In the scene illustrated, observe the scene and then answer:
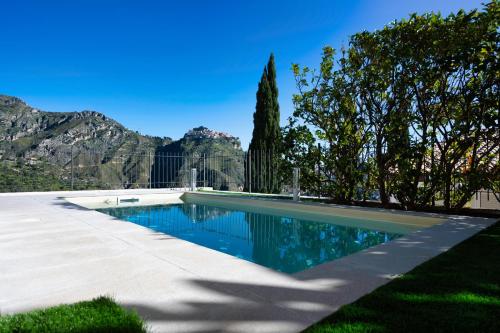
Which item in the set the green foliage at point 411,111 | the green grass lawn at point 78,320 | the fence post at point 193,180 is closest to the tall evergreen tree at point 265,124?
the fence post at point 193,180

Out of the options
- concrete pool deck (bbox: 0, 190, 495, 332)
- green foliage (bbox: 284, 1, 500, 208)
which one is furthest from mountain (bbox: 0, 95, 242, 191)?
concrete pool deck (bbox: 0, 190, 495, 332)

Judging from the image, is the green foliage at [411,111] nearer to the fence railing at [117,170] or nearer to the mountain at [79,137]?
the fence railing at [117,170]

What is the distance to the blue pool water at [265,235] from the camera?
17.4ft

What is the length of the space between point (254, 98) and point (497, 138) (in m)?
12.6

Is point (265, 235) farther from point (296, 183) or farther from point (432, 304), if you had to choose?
point (432, 304)

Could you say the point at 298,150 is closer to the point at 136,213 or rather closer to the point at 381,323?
the point at 136,213

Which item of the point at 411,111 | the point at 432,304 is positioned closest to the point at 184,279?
the point at 432,304

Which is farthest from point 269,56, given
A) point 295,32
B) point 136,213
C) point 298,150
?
point 136,213

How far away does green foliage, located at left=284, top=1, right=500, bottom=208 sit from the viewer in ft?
22.1

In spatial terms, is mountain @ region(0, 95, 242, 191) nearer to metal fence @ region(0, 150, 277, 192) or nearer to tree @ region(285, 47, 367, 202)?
metal fence @ region(0, 150, 277, 192)

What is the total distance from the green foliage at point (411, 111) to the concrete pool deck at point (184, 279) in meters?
3.40

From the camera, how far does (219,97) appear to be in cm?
2459

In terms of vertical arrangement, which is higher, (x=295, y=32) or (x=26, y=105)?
(x=26, y=105)

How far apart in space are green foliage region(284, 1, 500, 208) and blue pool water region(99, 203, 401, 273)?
2066 millimetres
